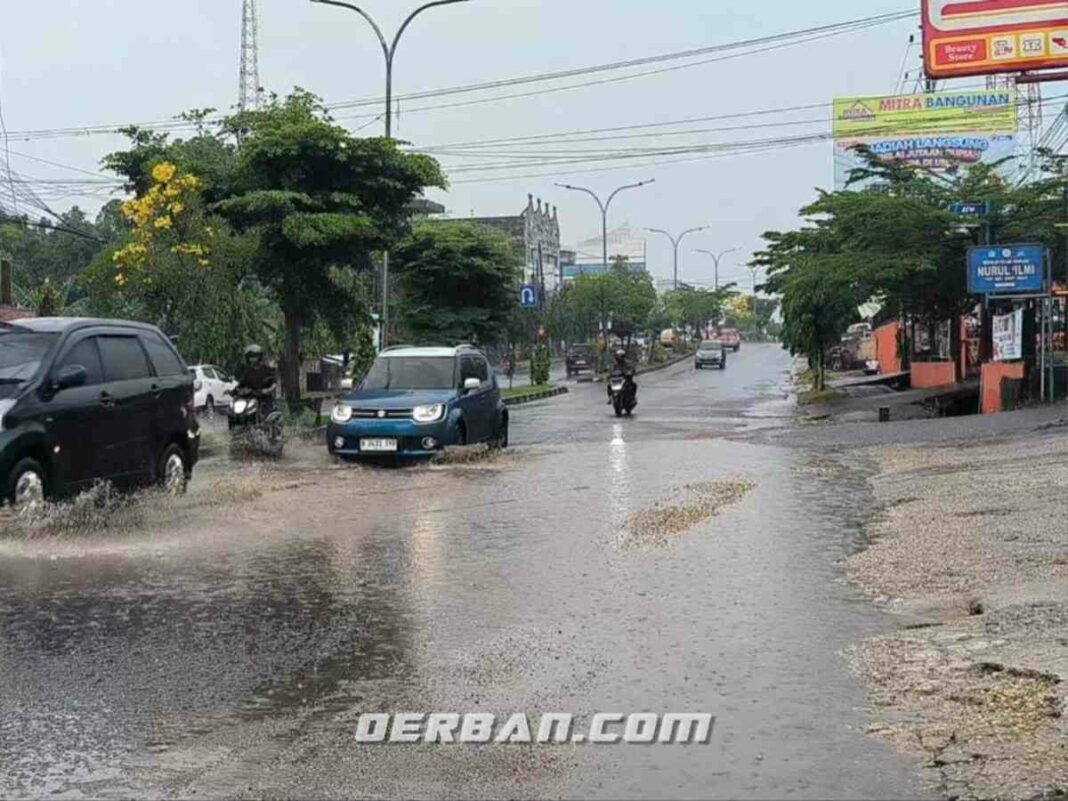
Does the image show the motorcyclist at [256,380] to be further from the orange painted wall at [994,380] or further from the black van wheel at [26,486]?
the orange painted wall at [994,380]

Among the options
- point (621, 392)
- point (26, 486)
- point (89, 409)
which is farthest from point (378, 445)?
point (621, 392)

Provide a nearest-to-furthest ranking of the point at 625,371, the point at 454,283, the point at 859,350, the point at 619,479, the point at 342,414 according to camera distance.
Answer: the point at 619,479
the point at 342,414
the point at 625,371
the point at 454,283
the point at 859,350

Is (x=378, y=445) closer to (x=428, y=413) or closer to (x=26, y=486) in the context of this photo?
(x=428, y=413)

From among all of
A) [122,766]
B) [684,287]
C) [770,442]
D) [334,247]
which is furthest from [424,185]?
[684,287]

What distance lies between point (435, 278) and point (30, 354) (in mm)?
28282

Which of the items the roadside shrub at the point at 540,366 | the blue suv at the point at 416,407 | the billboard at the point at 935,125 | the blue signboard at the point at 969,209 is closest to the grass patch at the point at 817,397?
the blue signboard at the point at 969,209

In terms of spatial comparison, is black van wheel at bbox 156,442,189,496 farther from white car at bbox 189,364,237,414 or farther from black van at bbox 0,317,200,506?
white car at bbox 189,364,237,414

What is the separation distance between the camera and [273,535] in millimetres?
10211

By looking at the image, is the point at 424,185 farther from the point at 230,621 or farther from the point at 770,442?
the point at 230,621

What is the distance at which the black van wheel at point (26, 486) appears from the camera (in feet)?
31.2

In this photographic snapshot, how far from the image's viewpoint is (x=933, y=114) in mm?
62312

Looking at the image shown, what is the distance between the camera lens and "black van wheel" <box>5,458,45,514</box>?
952 cm

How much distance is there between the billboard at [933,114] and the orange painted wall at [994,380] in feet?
117

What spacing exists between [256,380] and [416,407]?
314cm
